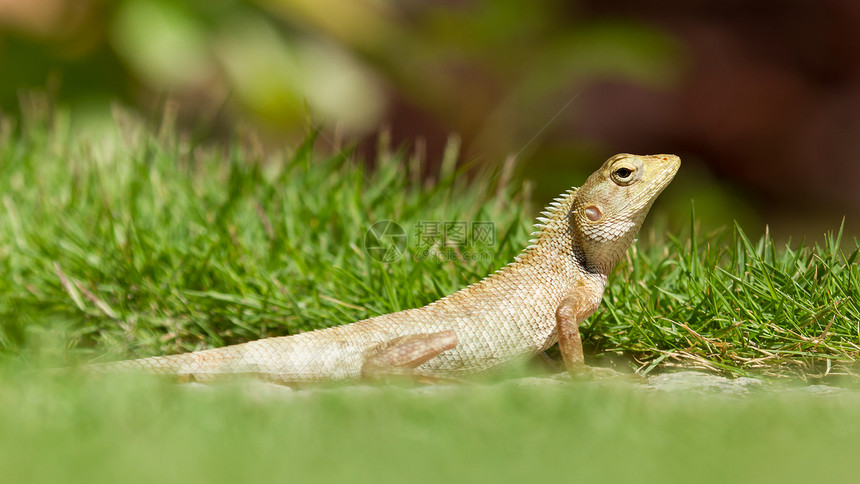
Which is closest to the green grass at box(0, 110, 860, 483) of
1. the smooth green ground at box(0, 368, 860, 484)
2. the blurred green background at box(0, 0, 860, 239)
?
the smooth green ground at box(0, 368, 860, 484)

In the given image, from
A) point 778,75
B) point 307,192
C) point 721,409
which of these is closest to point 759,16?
point 778,75

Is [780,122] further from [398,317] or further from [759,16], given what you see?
[398,317]

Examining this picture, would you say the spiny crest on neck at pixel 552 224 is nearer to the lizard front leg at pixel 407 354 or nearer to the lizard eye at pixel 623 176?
the lizard eye at pixel 623 176

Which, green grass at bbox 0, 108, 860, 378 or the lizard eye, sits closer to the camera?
green grass at bbox 0, 108, 860, 378

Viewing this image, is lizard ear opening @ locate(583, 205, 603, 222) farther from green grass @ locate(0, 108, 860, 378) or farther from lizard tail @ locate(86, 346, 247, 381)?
lizard tail @ locate(86, 346, 247, 381)

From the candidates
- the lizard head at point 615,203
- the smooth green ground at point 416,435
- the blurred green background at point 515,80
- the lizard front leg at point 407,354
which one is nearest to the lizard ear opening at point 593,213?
the lizard head at point 615,203

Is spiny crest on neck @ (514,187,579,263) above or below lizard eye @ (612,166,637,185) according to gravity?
below
